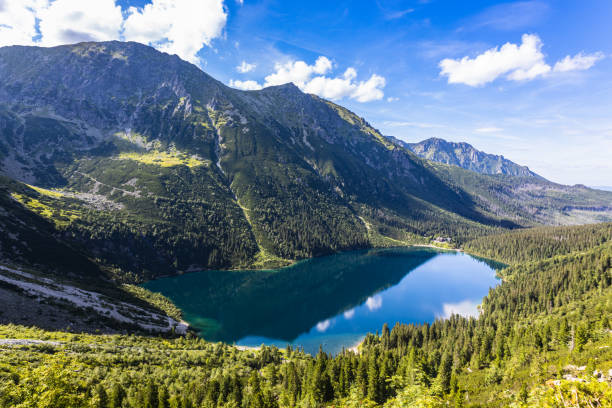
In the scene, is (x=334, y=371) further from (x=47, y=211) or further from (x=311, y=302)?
(x=47, y=211)

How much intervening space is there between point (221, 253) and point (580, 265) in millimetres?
193436

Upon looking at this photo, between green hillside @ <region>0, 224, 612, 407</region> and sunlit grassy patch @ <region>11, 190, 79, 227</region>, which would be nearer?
green hillside @ <region>0, 224, 612, 407</region>

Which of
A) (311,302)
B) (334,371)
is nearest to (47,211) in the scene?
(311,302)

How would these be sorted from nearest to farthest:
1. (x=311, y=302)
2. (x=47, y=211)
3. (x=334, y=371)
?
(x=334, y=371)
(x=47, y=211)
(x=311, y=302)

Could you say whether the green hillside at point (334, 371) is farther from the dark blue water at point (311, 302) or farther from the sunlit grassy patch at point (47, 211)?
the sunlit grassy patch at point (47, 211)

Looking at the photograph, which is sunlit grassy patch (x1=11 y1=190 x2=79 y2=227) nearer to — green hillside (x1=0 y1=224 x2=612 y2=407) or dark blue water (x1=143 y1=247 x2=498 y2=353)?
dark blue water (x1=143 y1=247 x2=498 y2=353)

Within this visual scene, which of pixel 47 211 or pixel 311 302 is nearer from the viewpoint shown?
pixel 47 211

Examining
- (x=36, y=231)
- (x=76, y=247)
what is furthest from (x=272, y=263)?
(x=36, y=231)

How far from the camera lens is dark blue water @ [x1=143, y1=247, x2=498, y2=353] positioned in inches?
4245

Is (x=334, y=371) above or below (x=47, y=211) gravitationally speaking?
below

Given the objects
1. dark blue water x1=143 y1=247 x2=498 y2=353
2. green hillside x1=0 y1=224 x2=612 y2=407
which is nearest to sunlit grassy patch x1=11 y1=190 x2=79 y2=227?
dark blue water x1=143 y1=247 x2=498 y2=353

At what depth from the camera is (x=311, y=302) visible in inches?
5645

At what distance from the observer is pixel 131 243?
517 feet

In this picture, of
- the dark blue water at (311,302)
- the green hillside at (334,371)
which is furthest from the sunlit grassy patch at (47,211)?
the green hillside at (334,371)
